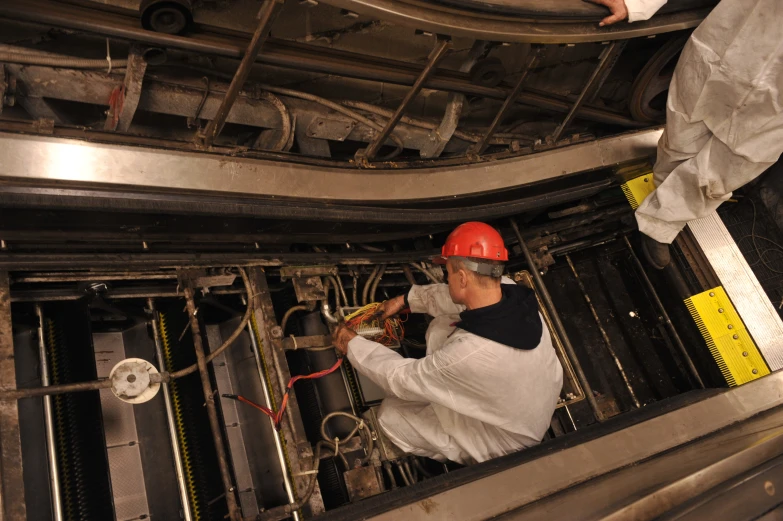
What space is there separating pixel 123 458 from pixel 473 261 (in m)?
1.31

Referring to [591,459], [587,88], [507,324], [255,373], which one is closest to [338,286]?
[255,373]

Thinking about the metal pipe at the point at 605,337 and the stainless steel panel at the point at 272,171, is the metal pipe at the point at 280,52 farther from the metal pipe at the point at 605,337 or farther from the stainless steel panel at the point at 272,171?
the metal pipe at the point at 605,337

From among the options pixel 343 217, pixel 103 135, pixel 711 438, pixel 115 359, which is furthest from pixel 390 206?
→ pixel 711 438

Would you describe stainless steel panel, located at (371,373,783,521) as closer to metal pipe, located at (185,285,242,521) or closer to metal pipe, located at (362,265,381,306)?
metal pipe, located at (185,285,242,521)

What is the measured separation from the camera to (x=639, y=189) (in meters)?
2.21

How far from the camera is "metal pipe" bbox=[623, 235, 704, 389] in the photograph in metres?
2.38

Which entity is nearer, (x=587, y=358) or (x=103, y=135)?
(x=103, y=135)

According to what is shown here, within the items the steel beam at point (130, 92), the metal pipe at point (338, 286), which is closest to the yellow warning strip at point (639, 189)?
the metal pipe at point (338, 286)

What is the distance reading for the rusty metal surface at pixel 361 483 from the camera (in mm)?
1759

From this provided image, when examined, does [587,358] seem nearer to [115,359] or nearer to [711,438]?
[711,438]

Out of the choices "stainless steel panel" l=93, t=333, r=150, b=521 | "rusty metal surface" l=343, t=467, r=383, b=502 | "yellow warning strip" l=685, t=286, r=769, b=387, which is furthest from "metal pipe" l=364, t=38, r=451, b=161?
"yellow warning strip" l=685, t=286, r=769, b=387

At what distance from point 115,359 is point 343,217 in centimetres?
93

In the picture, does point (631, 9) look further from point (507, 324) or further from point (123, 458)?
point (123, 458)

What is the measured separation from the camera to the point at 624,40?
191cm
